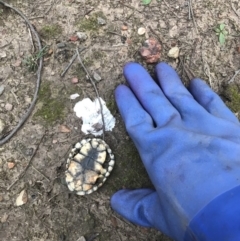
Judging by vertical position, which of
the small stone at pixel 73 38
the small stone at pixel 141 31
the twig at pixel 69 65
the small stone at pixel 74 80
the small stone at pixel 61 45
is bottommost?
the small stone at pixel 74 80

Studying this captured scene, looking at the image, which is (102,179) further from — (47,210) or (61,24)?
(61,24)

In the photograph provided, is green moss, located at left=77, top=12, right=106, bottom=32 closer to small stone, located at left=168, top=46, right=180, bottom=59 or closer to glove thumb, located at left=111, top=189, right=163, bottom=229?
small stone, located at left=168, top=46, right=180, bottom=59

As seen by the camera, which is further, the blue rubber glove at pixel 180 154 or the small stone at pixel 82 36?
the small stone at pixel 82 36

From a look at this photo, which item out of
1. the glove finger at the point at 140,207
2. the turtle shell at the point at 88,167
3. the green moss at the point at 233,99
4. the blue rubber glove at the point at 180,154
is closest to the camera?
the blue rubber glove at the point at 180,154

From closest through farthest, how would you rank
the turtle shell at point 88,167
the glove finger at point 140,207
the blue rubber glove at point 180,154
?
the blue rubber glove at point 180,154 < the glove finger at point 140,207 < the turtle shell at point 88,167

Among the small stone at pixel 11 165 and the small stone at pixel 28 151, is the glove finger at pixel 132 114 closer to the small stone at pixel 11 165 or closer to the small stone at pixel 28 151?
the small stone at pixel 28 151

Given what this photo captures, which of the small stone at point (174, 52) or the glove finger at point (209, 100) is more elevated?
the small stone at point (174, 52)

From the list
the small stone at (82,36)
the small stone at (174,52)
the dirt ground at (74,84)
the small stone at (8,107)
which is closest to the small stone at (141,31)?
the dirt ground at (74,84)

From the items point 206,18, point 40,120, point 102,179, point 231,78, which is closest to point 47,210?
point 102,179
